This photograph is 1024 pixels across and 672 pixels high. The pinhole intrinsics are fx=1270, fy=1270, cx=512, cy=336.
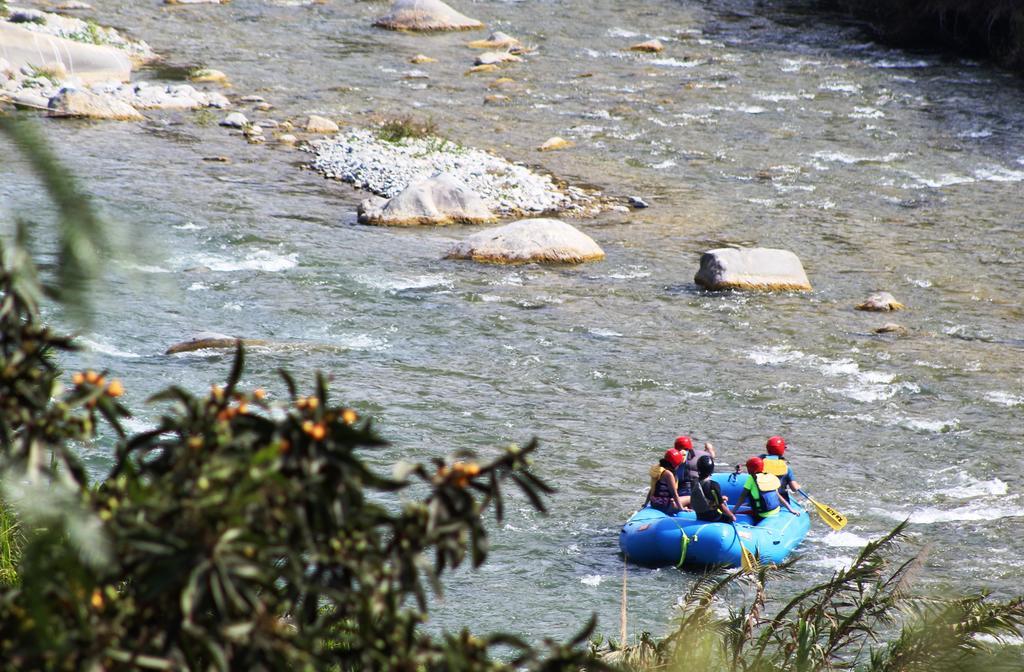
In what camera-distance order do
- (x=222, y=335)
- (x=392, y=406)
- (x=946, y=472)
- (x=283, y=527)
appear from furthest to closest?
(x=222, y=335) < (x=392, y=406) < (x=946, y=472) < (x=283, y=527)

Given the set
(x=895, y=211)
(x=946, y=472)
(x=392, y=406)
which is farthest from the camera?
(x=895, y=211)

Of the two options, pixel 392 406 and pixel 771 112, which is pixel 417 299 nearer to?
pixel 392 406

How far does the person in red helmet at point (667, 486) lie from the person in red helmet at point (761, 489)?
52 cm

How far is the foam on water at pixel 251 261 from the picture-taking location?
46.6 feet

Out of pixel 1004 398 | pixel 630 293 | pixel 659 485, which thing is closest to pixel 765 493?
pixel 659 485

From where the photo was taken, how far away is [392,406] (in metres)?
11.1

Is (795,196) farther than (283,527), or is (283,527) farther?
(795,196)

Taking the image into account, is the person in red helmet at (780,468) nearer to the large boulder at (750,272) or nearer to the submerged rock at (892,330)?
the submerged rock at (892,330)

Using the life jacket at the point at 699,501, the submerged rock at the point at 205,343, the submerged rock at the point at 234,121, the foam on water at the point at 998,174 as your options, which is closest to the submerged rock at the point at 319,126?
the submerged rock at the point at 234,121

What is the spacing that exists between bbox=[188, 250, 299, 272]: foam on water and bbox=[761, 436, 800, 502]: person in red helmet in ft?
21.9

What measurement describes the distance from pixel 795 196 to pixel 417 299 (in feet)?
23.5

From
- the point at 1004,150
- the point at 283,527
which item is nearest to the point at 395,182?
the point at 1004,150

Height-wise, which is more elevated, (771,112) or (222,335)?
(771,112)

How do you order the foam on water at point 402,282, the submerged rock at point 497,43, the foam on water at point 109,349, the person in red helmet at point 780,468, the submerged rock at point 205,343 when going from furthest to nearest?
1. the submerged rock at point 497,43
2. the foam on water at point 402,282
3. the submerged rock at point 205,343
4. the foam on water at point 109,349
5. the person in red helmet at point 780,468
